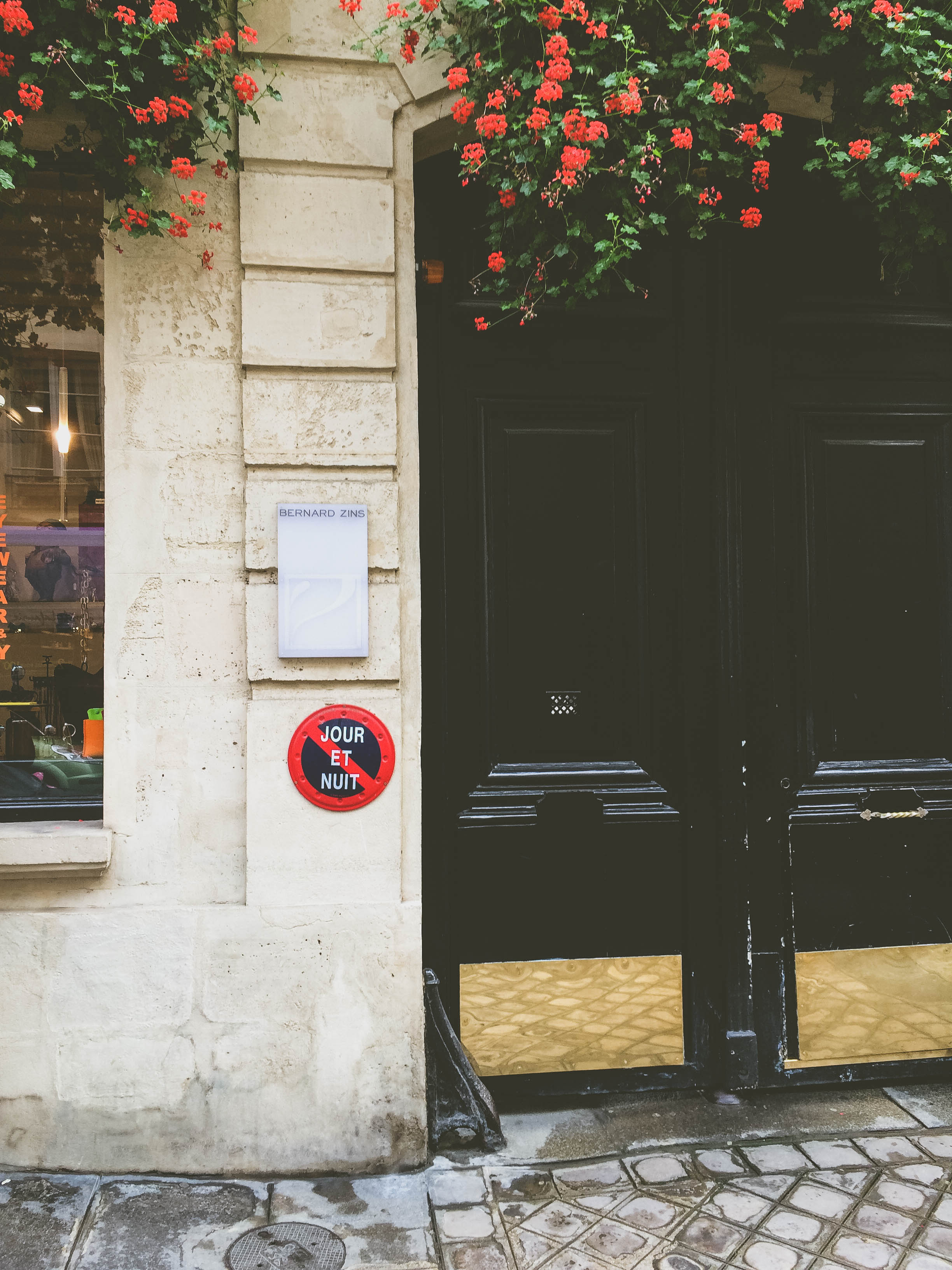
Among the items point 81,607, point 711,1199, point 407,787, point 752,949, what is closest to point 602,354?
point 407,787

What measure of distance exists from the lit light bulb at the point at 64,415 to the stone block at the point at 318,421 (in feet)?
2.35

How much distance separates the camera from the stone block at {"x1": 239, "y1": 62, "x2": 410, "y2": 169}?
3.15 meters

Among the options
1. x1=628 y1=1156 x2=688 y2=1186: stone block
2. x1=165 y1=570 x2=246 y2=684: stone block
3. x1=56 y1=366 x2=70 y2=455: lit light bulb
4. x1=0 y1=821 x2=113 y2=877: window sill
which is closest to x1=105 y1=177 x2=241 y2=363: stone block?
x1=56 y1=366 x2=70 y2=455: lit light bulb

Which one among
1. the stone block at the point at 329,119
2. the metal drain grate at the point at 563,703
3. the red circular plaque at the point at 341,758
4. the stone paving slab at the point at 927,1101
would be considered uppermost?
the stone block at the point at 329,119

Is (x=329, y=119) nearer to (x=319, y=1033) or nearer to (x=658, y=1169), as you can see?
(x=319, y=1033)

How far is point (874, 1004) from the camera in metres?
3.77

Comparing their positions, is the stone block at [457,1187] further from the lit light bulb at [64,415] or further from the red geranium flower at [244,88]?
the red geranium flower at [244,88]

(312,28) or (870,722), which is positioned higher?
(312,28)

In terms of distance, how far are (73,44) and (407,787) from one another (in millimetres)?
2473

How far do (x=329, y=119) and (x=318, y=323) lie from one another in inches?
27.2

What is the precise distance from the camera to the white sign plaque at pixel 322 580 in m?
3.16

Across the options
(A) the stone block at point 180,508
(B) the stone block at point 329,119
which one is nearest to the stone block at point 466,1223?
(A) the stone block at point 180,508

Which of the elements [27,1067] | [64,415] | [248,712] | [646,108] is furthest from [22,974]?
[646,108]

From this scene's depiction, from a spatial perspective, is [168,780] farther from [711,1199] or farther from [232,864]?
[711,1199]
